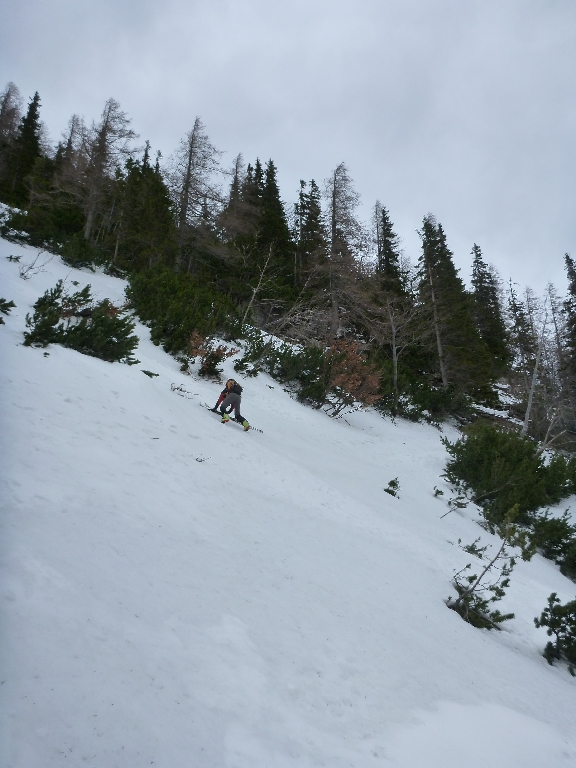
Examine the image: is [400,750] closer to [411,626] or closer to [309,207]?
[411,626]

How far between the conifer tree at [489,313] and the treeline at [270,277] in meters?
0.67

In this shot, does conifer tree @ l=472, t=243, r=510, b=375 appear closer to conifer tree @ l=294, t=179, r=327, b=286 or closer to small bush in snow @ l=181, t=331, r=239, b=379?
conifer tree @ l=294, t=179, r=327, b=286

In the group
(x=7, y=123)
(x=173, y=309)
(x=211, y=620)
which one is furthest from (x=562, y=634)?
(x=7, y=123)

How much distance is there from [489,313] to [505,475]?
93.6 ft

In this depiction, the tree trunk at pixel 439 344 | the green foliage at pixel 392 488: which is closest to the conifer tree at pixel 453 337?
the tree trunk at pixel 439 344

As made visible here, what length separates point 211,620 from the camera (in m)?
2.62

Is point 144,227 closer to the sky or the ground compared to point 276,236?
closer to the ground

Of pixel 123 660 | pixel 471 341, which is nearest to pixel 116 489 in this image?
pixel 123 660

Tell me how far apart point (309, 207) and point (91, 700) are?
1284 inches

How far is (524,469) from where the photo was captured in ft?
35.6

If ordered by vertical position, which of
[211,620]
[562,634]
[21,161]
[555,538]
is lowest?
[211,620]

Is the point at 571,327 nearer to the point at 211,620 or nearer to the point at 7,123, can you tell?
the point at 211,620

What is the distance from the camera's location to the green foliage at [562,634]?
4.46 metres

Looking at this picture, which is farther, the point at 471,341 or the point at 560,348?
the point at 560,348
